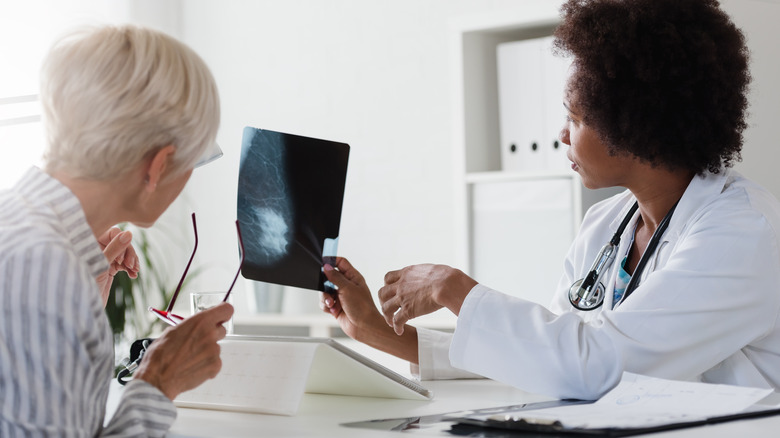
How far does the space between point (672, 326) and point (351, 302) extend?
1.86 feet

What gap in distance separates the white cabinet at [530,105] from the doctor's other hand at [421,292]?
1.13m

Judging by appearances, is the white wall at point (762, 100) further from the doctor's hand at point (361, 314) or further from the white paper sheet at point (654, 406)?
the white paper sheet at point (654, 406)

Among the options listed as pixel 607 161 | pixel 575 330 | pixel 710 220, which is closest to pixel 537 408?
pixel 575 330

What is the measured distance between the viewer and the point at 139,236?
12.4 feet

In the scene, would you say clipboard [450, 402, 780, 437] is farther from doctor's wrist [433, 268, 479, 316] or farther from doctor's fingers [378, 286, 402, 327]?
doctor's fingers [378, 286, 402, 327]

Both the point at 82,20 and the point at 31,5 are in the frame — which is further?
the point at 31,5

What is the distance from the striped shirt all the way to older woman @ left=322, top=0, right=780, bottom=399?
1.89 feet

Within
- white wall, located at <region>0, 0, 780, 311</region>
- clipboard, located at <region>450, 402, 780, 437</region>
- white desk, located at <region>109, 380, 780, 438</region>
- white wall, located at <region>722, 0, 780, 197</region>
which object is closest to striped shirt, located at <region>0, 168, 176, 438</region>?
white desk, located at <region>109, 380, 780, 438</region>

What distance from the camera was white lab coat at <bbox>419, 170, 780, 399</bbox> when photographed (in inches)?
53.6

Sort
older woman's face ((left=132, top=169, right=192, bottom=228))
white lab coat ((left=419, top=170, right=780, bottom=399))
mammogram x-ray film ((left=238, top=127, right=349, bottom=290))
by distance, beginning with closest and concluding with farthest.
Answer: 1. older woman's face ((left=132, top=169, right=192, bottom=228))
2. white lab coat ((left=419, top=170, right=780, bottom=399))
3. mammogram x-ray film ((left=238, top=127, right=349, bottom=290))

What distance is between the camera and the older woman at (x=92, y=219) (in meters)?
0.98

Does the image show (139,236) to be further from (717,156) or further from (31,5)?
(717,156)

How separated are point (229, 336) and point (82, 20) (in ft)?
1.62

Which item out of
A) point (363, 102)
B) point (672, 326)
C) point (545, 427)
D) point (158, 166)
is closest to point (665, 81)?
point (672, 326)
